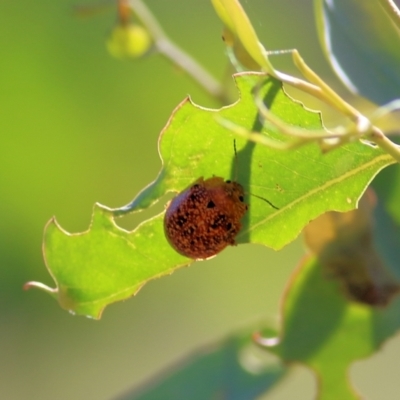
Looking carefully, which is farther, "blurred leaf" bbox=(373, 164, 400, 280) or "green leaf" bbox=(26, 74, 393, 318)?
"blurred leaf" bbox=(373, 164, 400, 280)

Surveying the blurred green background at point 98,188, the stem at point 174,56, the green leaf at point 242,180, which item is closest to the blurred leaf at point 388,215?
the green leaf at point 242,180

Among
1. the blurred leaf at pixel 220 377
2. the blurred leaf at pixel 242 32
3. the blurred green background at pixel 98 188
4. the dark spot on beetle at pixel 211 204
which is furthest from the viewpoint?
the blurred green background at pixel 98 188

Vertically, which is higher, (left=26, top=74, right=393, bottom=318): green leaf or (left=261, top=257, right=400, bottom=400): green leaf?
(left=26, top=74, right=393, bottom=318): green leaf

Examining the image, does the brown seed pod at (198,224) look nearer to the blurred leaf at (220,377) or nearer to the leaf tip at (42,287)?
the leaf tip at (42,287)

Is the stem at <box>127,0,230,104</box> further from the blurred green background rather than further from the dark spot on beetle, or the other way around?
the blurred green background

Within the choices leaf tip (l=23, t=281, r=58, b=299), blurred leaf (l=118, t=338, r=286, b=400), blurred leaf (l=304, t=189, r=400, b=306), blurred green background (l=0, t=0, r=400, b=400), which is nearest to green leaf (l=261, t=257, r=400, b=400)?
blurred leaf (l=304, t=189, r=400, b=306)

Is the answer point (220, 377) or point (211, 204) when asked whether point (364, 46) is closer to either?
point (211, 204)
